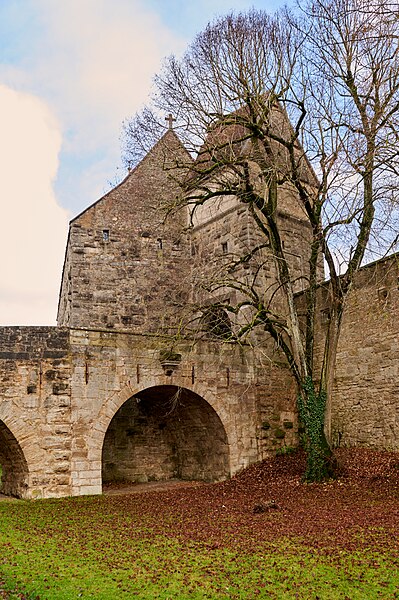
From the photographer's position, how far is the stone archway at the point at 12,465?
11.1 m

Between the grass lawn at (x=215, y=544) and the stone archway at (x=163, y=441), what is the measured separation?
104 inches

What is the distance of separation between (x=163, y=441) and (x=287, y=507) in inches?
248

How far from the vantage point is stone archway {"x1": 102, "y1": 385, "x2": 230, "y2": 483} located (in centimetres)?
1372

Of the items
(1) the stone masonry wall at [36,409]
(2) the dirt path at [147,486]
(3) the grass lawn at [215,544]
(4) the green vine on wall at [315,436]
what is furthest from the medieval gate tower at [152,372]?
(4) the green vine on wall at [315,436]

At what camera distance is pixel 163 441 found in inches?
594

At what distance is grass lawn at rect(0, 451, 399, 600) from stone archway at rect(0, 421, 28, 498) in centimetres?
83

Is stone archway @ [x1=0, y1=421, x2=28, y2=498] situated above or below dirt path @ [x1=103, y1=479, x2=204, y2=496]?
Result: above

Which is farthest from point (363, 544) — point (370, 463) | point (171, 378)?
point (171, 378)

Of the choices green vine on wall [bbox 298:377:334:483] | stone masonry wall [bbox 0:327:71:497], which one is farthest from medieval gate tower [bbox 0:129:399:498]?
green vine on wall [bbox 298:377:334:483]

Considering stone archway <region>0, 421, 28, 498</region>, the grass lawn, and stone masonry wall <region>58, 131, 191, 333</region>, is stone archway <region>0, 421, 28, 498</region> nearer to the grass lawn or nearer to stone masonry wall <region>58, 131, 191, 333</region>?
the grass lawn

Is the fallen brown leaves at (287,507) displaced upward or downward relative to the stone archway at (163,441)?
downward

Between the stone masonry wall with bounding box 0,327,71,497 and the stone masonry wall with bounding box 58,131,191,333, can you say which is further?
the stone masonry wall with bounding box 58,131,191,333

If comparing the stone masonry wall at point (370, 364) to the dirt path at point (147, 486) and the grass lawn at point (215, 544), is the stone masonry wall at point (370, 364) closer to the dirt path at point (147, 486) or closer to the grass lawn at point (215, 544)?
the grass lawn at point (215, 544)

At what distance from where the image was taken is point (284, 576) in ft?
18.7
